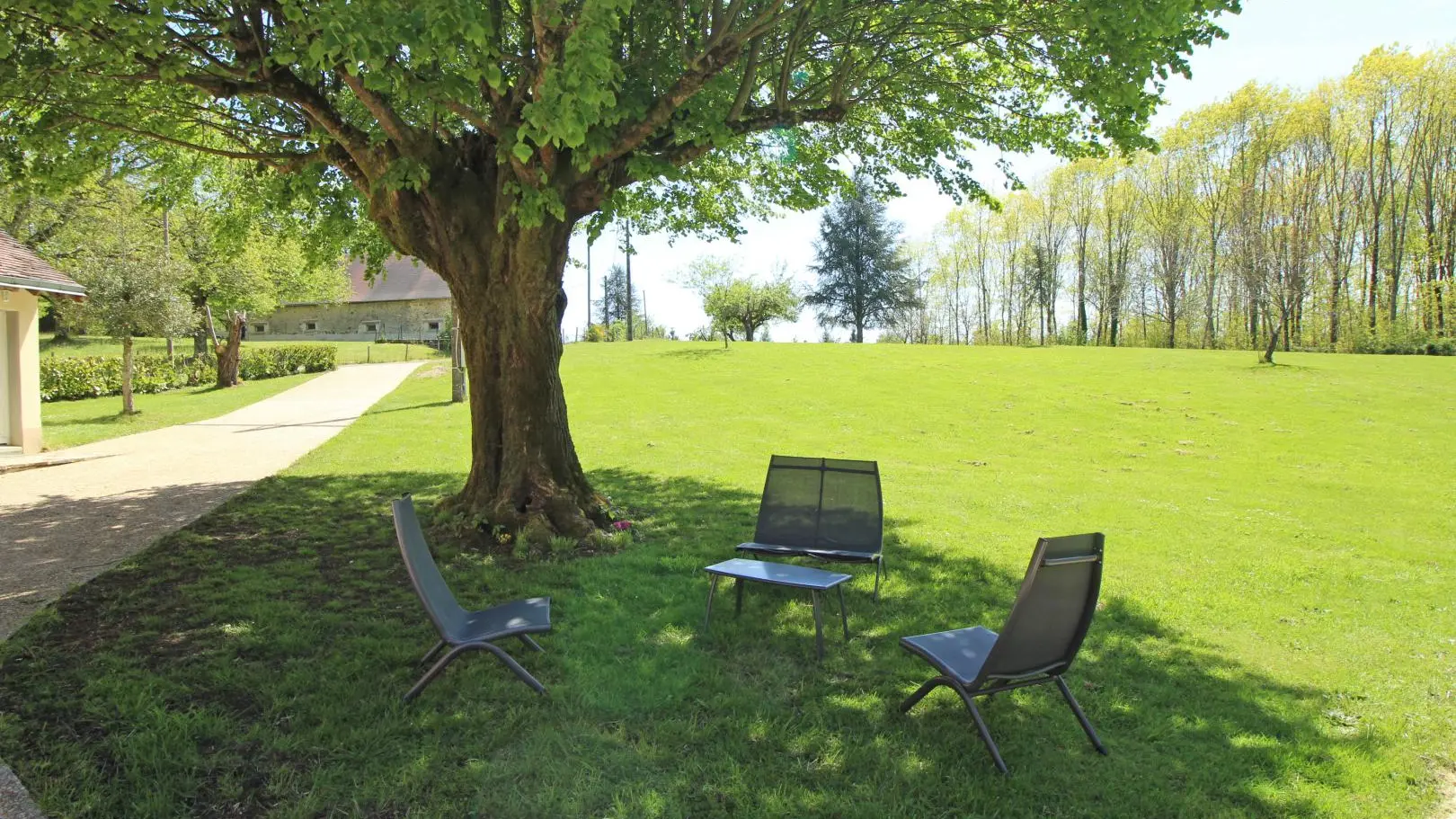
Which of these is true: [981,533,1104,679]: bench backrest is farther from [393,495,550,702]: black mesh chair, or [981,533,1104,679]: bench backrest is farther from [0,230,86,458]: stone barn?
[0,230,86,458]: stone barn

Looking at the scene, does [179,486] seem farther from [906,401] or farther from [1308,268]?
[1308,268]

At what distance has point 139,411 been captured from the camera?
2130 centimetres

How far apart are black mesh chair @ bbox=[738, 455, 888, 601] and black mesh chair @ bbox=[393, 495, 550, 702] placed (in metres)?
2.20

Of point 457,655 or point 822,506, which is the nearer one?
point 457,655

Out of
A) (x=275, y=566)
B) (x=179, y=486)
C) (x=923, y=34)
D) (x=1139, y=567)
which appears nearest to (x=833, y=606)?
(x=1139, y=567)

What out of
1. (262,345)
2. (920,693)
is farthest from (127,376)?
(920,693)

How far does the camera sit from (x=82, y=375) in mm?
24047

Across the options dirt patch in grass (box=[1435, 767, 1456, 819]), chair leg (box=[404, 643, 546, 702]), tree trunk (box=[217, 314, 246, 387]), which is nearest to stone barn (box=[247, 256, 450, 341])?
tree trunk (box=[217, 314, 246, 387])

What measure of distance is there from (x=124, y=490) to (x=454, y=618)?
898cm

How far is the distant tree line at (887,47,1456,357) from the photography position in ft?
107

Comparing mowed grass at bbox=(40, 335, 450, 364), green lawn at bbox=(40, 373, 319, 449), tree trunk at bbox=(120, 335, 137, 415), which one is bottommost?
green lawn at bbox=(40, 373, 319, 449)

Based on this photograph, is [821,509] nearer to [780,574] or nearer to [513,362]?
[780,574]

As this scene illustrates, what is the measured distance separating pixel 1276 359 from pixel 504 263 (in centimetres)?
2964

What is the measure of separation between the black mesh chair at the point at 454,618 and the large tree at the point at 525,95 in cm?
274
